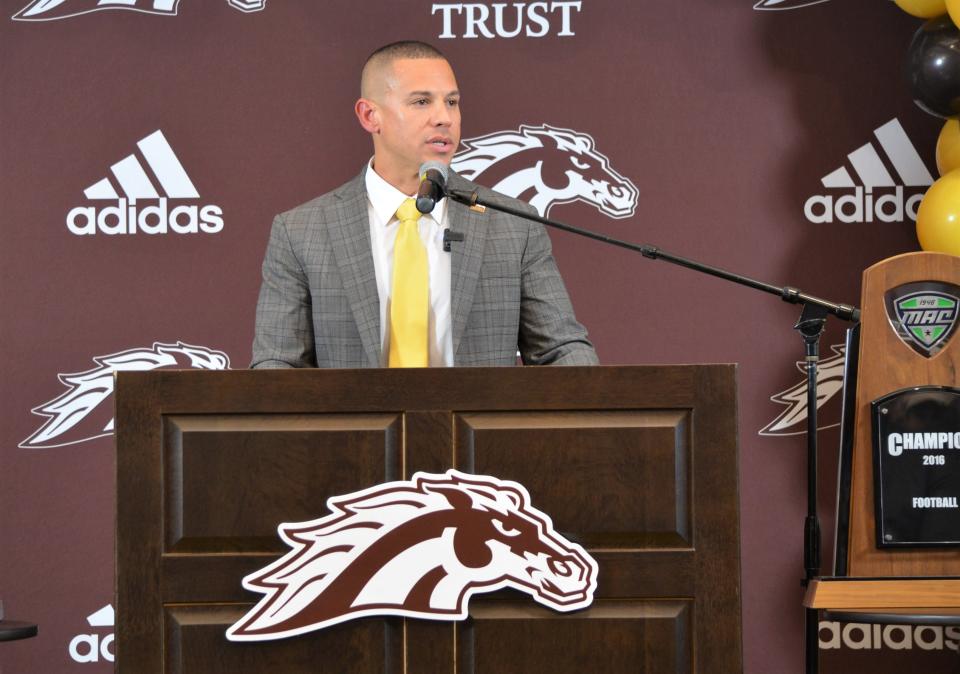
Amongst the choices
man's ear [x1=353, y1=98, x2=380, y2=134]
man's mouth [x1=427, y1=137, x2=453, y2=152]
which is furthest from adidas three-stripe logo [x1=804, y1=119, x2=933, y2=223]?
man's ear [x1=353, y1=98, x2=380, y2=134]

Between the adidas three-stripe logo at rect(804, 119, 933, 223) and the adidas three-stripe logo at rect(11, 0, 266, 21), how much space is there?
1867 mm

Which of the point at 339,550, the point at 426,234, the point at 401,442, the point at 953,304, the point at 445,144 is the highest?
the point at 445,144

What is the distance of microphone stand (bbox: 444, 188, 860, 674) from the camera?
6.93ft

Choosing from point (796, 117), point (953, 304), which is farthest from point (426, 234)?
point (796, 117)

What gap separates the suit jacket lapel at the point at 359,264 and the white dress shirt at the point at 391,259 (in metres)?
0.03

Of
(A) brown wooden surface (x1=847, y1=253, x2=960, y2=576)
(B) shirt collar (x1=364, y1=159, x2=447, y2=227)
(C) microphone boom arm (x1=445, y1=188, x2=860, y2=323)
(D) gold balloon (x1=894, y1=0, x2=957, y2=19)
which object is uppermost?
(D) gold balloon (x1=894, y1=0, x2=957, y2=19)

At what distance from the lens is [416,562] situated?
1873 mm

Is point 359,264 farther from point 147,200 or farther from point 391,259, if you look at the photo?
point 147,200

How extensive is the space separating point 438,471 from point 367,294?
74cm

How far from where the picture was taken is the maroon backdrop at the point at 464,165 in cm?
362

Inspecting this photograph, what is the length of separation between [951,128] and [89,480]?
108 inches

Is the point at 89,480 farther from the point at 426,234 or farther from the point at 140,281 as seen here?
the point at 426,234

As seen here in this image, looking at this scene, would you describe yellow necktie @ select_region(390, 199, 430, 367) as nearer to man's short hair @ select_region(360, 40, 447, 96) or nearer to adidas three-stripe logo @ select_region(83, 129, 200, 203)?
man's short hair @ select_region(360, 40, 447, 96)

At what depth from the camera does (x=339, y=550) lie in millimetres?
1875
